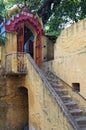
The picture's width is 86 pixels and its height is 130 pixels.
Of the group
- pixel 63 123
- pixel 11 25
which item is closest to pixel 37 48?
pixel 11 25

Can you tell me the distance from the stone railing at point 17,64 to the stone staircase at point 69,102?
1.64m

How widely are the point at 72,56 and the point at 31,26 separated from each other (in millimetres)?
4542

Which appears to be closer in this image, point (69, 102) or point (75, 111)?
point (75, 111)

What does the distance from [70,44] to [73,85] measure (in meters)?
2.15

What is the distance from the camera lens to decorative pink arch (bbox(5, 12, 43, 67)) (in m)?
13.8

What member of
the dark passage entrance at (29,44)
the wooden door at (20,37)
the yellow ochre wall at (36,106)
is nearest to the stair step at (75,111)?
the yellow ochre wall at (36,106)

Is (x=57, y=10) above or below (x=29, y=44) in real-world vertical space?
above

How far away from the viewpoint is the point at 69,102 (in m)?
10.7

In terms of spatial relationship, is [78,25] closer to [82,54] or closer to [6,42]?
[82,54]

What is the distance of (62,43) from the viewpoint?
515 inches

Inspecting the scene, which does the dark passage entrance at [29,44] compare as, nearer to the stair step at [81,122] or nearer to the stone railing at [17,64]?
the stone railing at [17,64]

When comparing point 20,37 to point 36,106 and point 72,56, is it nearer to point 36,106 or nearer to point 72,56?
point 72,56

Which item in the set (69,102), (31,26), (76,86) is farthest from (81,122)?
(31,26)

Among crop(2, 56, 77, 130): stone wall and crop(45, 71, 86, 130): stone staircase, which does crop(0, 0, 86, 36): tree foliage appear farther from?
crop(2, 56, 77, 130): stone wall
